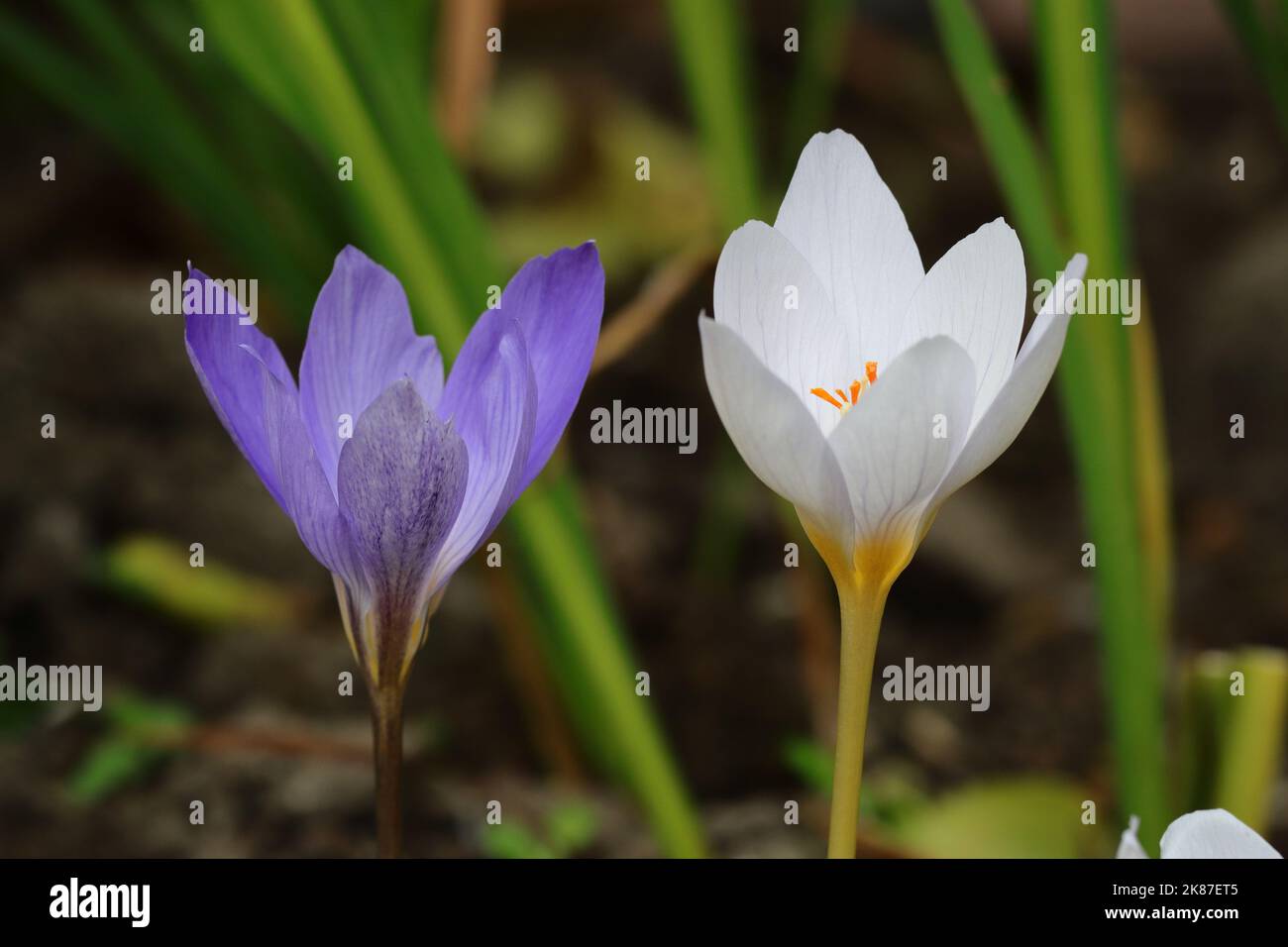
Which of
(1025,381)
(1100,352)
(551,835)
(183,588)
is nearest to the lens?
(1025,381)

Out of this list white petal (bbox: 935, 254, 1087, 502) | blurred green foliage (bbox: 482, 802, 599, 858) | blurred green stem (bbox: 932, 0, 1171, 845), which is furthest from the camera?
blurred green foliage (bbox: 482, 802, 599, 858)

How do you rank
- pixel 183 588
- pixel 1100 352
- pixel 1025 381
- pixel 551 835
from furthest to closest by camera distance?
pixel 183 588 < pixel 551 835 < pixel 1100 352 < pixel 1025 381

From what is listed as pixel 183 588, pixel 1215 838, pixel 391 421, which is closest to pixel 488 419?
pixel 391 421

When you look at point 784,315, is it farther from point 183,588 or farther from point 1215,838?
point 183,588

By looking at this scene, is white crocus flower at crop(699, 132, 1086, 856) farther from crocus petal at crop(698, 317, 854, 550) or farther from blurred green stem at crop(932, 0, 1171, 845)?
blurred green stem at crop(932, 0, 1171, 845)

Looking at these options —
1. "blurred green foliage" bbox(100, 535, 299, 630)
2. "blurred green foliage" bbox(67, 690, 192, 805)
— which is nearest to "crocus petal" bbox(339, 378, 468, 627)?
"blurred green foliage" bbox(67, 690, 192, 805)
